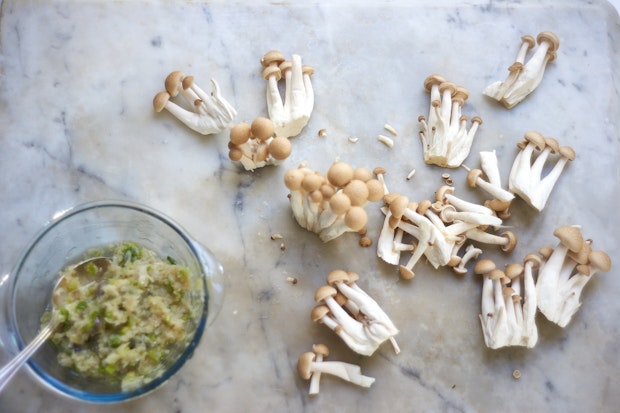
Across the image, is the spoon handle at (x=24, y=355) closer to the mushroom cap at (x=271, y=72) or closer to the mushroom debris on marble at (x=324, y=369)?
the mushroom debris on marble at (x=324, y=369)

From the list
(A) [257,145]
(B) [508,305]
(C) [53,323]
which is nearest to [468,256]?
(B) [508,305]

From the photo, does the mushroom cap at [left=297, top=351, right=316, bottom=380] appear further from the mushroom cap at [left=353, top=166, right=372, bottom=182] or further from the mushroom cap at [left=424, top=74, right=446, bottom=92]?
the mushroom cap at [left=424, top=74, right=446, bottom=92]

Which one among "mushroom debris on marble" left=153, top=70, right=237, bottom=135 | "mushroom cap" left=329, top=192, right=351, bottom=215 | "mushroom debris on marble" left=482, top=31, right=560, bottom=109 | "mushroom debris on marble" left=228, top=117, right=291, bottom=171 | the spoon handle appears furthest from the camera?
"mushroom debris on marble" left=482, top=31, right=560, bottom=109

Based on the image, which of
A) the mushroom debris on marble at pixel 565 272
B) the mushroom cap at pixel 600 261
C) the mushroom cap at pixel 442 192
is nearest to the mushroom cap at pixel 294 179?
the mushroom cap at pixel 442 192

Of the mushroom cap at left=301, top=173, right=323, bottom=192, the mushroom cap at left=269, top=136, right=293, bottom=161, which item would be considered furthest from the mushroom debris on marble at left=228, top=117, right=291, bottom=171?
the mushroom cap at left=301, top=173, right=323, bottom=192

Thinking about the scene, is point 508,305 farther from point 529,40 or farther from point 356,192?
point 529,40

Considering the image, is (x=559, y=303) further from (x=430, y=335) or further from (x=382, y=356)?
(x=382, y=356)
